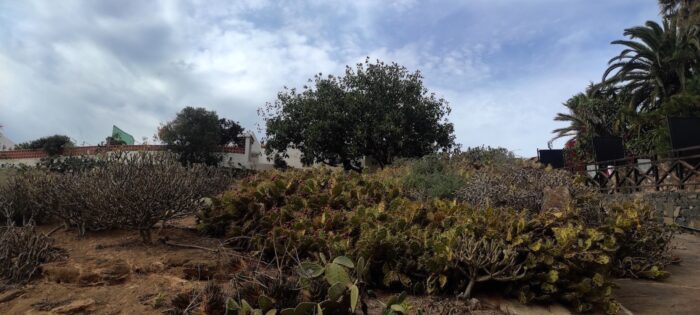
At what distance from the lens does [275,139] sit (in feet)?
68.3

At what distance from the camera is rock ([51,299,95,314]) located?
10.3 ft

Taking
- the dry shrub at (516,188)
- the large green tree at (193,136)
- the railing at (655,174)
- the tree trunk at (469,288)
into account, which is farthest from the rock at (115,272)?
the large green tree at (193,136)

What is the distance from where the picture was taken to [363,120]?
19141 millimetres

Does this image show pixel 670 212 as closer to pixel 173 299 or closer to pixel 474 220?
pixel 474 220

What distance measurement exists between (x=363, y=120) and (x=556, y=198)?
13973mm

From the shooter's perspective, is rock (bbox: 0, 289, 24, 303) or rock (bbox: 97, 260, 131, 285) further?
rock (bbox: 97, 260, 131, 285)

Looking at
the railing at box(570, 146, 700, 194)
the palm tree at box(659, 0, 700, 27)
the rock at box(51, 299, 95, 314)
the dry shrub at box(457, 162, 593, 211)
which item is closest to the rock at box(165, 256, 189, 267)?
the rock at box(51, 299, 95, 314)

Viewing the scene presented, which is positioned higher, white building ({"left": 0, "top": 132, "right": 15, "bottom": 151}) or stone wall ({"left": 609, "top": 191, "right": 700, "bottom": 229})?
white building ({"left": 0, "top": 132, "right": 15, "bottom": 151})

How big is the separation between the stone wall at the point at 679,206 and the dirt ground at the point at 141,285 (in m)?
5.49

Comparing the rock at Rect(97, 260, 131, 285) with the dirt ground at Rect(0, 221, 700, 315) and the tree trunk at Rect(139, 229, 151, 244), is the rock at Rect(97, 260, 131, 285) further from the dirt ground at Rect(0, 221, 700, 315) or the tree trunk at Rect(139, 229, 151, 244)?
the tree trunk at Rect(139, 229, 151, 244)

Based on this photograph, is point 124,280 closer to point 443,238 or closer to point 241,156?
point 443,238

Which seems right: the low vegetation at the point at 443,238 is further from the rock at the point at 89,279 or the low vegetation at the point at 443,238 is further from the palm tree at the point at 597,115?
the palm tree at the point at 597,115

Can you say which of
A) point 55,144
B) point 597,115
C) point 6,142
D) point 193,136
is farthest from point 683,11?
point 6,142

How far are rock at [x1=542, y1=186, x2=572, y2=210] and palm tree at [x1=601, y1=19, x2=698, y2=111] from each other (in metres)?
20.1
